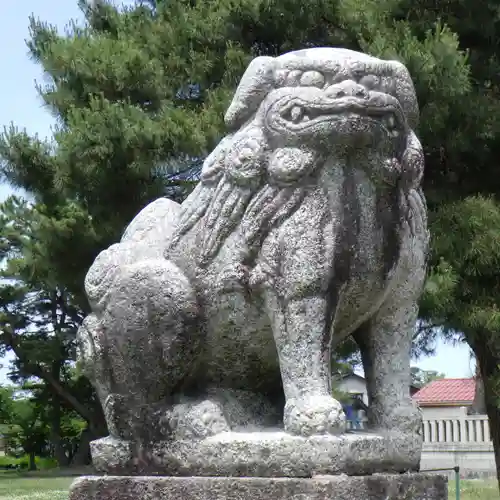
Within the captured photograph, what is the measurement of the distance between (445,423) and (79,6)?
8827 mm

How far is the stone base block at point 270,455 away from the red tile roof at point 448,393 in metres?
15.0

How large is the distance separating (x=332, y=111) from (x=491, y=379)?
601 centimetres

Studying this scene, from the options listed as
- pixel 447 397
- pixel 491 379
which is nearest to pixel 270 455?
pixel 491 379

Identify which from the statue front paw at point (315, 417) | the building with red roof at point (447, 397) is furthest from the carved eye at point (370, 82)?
the building with red roof at point (447, 397)

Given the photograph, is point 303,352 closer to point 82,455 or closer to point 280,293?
point 280,293

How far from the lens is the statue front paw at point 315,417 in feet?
8.83

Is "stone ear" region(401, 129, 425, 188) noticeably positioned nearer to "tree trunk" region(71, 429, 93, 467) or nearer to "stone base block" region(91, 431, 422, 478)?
"stone base block" region(91, 431, 422, 478)

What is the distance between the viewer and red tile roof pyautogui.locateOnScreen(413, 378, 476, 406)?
60.0ft

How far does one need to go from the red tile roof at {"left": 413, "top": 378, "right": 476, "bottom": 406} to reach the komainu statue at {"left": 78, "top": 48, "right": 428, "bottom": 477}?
49.1 feet

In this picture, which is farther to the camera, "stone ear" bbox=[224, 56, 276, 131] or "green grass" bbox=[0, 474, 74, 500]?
"green grass" bbox=[0, 474, 74, 500]

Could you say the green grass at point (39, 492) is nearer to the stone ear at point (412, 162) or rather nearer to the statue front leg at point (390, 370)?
the statue front leg at point (390, 370)

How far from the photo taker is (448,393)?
64.0ft

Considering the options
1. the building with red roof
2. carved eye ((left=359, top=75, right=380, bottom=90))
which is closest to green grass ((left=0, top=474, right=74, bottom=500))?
the building with red roof

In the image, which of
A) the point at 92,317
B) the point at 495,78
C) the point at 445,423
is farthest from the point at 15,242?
the point at 92,317
